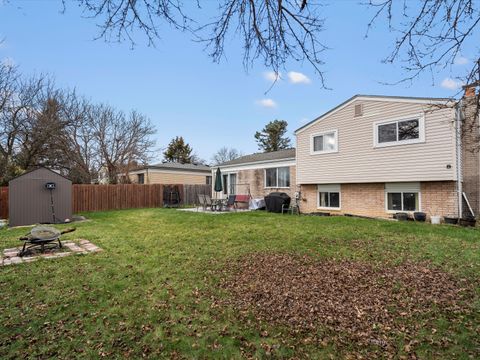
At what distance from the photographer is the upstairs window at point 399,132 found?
1044cm

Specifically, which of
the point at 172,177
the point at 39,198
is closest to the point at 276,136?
the point at 172,177

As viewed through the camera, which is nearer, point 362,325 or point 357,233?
point 362,325

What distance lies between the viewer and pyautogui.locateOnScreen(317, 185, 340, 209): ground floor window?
13375mm

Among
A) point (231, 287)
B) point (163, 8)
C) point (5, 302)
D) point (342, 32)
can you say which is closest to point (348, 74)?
point (342, 32)

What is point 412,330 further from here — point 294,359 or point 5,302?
point 5,302

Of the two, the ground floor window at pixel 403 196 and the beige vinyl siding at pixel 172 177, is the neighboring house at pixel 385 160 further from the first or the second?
the beige vinyl siding at pixel 172 177

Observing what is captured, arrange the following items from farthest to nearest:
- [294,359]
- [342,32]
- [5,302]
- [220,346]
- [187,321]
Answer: [5,302]
[342,32]
[187,321]
[220,346]
[294,359]

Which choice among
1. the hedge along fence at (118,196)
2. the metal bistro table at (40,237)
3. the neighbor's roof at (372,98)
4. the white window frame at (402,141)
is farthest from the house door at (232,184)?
the metal bistro table at (40,237)

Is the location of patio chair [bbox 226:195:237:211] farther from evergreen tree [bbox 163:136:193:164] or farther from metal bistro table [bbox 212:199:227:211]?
evergreen tree [bbox 163:136:193:164]

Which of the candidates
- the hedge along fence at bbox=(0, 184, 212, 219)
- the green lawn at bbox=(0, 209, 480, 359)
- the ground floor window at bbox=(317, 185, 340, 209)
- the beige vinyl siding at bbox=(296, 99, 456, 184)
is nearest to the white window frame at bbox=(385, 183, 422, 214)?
the beige vinyl siding at bbox=(296, 99, 456, 184)

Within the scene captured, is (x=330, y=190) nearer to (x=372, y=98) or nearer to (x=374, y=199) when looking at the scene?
(x=374, y=199)

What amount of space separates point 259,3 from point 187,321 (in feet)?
12.7

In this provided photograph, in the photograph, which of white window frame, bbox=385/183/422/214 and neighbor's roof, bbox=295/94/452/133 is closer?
neighbor's roof, bbox=295/94/452/133

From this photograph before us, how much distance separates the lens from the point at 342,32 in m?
3.62
